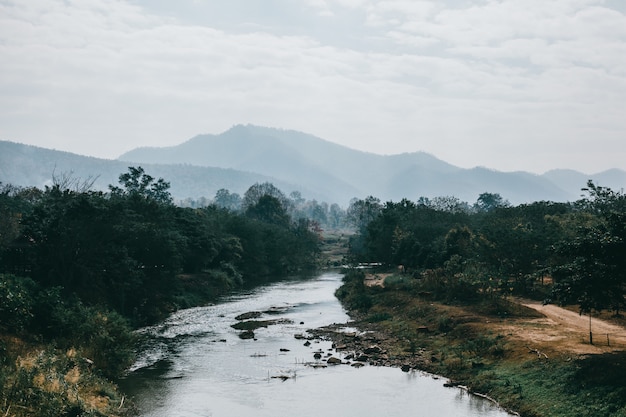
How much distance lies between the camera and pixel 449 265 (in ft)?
261

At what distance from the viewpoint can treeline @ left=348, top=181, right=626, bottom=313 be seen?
3781 centimetres

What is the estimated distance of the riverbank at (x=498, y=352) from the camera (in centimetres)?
3438

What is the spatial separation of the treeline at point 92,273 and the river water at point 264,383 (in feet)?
14.0

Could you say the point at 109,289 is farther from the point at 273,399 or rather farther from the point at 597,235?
the point at 597,235

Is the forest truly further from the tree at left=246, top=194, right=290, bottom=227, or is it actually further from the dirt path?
the tree at left=246, top=194, right=290, bottom=227

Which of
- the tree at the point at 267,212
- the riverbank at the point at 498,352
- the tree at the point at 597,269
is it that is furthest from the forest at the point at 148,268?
the tree at the point at 267,212

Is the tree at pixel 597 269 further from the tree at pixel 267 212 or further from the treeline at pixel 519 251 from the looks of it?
the tree at pixel 267 212

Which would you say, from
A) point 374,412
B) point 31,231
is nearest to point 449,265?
point 374,412

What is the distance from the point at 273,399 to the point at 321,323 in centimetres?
3095

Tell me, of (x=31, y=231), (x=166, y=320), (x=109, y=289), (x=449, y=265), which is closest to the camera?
(x=31, y=231)

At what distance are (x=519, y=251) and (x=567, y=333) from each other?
26.2 meters

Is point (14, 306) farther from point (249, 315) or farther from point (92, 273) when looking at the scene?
point (249, 315)

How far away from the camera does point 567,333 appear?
47688 mm

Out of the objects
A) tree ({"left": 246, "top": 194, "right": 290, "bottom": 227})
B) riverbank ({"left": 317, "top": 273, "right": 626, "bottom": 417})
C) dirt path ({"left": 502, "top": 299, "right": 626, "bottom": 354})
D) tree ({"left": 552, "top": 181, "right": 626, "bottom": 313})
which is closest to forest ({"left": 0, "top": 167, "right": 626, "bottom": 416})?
tree ({"left": 552, "top": 181, "right": 626, "bottom": 313})
